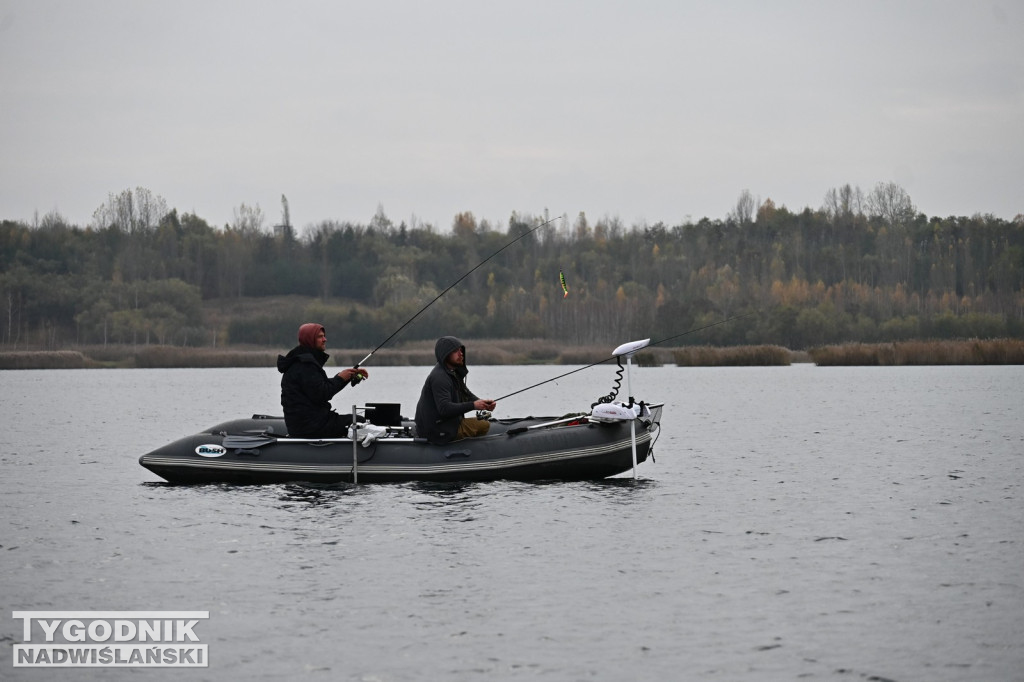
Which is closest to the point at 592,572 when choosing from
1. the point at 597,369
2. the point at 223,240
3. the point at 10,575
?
the point at 10,575

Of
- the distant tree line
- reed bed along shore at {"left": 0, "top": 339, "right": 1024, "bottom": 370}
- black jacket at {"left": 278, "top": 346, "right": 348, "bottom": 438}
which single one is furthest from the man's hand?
the distant tree line

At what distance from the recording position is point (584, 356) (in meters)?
67.1

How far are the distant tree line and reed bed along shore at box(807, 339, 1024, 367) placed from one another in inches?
677

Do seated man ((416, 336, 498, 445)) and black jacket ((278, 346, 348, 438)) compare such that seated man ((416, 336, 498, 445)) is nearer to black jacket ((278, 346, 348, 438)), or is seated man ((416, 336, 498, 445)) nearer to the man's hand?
the man's hand

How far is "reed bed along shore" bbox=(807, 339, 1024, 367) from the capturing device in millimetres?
46281

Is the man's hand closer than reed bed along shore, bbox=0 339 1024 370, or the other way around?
the man's hand

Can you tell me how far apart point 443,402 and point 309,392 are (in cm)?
166

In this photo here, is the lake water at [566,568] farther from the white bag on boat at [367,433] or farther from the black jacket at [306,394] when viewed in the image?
the black jacket at [306,394]

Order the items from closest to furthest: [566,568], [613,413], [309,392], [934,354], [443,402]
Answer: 1. [566,568]
2. [443,402]
3. [613,413]
4. [309,392]
5. [934,354]

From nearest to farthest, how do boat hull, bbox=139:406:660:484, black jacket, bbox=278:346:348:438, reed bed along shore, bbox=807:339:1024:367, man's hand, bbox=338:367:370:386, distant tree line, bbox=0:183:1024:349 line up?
man's hand, bbox=338:367:370:386, boat hull, bbox=139:406:660:484, black jacket, bbox=278:346:348:438, reed bed along shore, bbox=807:339:1024:367, distant tree line, bbox=0:183:1024:349

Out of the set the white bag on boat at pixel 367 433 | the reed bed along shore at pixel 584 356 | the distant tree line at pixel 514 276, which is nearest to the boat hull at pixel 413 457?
the white bag on boat at pixel 367 433

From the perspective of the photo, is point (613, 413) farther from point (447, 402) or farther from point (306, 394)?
point (306, 394)

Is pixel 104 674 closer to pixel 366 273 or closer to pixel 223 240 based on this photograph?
pixel 366 273

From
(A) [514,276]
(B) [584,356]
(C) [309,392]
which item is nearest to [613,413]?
(C) [309,392]
